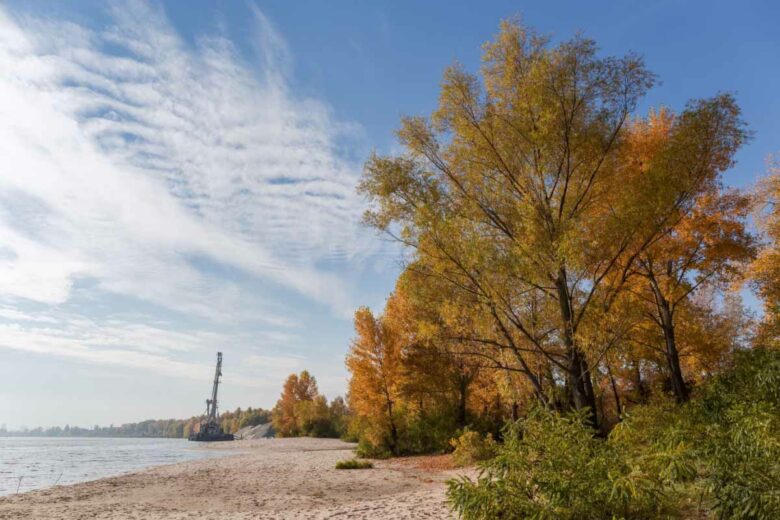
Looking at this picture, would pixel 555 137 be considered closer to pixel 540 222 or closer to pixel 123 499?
pixel 540 222

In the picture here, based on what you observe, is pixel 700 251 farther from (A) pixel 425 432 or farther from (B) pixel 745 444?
(A) pixel 425 432


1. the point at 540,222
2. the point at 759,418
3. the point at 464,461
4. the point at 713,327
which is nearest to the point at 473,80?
the point at 540,222

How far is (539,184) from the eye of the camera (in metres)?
10.3

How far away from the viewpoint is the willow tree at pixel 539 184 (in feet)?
30.0

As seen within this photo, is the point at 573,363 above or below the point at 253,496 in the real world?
above

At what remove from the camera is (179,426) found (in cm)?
15538

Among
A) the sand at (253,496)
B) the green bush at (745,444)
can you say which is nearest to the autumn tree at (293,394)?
the sand at (253,496)

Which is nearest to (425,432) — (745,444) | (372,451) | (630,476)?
(372,451)

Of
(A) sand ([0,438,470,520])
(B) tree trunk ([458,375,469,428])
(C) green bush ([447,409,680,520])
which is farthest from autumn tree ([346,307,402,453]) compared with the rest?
(C) green bush ([447,409,680,520])

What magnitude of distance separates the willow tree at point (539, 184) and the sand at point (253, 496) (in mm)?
4363

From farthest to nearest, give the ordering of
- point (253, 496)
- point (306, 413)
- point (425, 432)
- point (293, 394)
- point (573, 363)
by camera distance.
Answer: point (293, 394), point (306, 413), point (425, 432), point (253, 496), point (573, 363)

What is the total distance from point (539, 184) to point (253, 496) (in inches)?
424

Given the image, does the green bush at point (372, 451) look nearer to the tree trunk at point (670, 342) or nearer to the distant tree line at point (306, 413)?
the tree trunk at point (670, 342)

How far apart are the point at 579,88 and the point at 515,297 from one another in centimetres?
476
